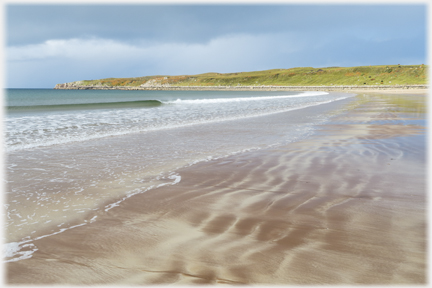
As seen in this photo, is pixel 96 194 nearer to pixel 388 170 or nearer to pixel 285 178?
pixel 285 178

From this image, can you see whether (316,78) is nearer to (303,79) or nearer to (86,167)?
(303,79)

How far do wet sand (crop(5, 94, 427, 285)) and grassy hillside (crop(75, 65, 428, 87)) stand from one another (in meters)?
95.8

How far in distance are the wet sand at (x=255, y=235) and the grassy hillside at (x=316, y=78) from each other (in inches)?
3773

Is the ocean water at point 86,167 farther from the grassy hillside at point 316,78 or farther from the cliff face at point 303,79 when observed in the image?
the grassy hillside at point 316,78

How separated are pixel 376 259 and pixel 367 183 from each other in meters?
2.54

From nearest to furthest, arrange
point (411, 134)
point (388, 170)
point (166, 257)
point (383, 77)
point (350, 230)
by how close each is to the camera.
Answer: point (166, 257) → point (350, 230) → point (388, 170) → point (411, 134) → point (383, 77)

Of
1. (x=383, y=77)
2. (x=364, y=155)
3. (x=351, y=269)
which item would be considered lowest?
(x=351, y=269)

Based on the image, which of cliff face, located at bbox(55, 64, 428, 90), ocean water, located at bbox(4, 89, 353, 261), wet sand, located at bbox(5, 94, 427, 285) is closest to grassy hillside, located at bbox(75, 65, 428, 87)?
cliff face, located at bbox(55, 64, 428, 90)

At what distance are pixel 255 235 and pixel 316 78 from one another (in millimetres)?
130645

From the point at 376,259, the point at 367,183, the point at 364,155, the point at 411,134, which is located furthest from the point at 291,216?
the point at 411,134

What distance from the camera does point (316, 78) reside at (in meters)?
126

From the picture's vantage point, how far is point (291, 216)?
385 cm

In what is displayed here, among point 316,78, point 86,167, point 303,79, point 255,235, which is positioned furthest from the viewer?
point 303,79

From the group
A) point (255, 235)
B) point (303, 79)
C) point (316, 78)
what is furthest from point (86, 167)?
point (303, 79)
